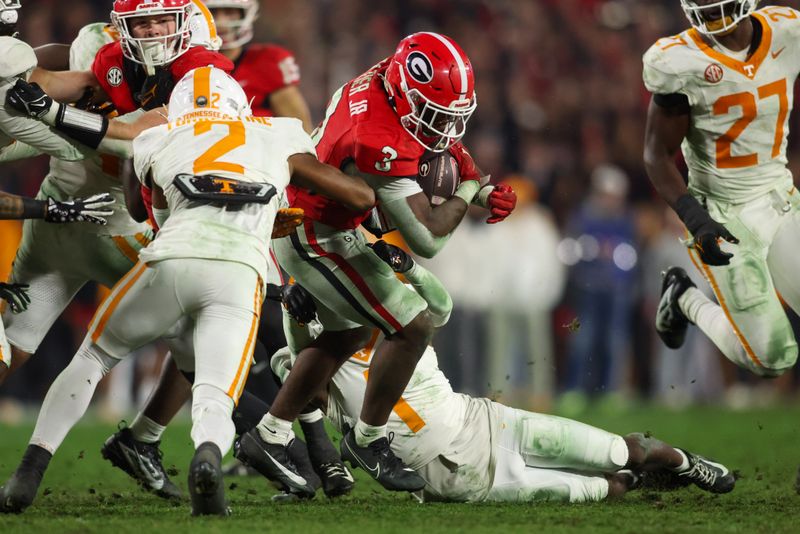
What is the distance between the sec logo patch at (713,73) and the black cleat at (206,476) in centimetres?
279

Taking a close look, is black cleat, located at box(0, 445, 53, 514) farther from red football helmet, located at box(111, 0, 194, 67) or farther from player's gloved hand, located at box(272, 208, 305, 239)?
red football helmet, located at box(111, 0, 194, 67)

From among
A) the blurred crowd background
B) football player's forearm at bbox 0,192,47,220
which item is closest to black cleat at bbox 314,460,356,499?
football player's forearm at bbox 0,192,47,220

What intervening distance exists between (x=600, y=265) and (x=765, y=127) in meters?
5.14

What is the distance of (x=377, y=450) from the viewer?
186 inches

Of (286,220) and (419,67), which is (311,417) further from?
(419,67)

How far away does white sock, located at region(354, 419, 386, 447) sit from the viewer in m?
4.73

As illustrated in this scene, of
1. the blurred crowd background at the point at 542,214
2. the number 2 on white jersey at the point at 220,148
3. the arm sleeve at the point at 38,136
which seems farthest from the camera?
the blurred crowd background at the point at 542,214

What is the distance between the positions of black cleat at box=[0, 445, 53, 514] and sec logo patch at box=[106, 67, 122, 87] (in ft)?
5.65

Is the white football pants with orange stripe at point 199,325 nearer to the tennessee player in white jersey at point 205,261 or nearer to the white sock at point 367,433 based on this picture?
the tennessee player in white jersey at point 205,261

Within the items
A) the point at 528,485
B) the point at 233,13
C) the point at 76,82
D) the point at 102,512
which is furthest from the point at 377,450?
the point at 233,13

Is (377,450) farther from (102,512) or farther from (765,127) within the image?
(765,127)

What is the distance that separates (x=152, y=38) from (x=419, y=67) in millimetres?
1146

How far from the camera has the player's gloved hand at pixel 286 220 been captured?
443 centimetres

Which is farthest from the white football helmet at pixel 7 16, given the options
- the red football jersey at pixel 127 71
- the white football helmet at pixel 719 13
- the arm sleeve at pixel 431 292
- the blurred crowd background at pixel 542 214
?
the blurred crowd background at pixel 542 214
